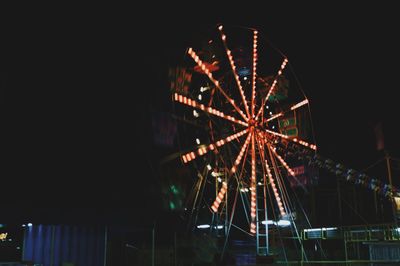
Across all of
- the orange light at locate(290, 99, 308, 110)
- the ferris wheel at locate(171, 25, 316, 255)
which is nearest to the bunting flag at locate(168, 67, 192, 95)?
the ferris wheel at locate(171, 25, 316, 255)

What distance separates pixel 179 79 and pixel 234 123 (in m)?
3.28

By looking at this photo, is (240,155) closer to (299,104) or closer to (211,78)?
(211,78)

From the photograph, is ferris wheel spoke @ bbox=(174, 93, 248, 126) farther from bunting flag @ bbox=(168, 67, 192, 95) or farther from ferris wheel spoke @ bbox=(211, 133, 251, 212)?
ferris wheel spoke @ bbox=(211, 133, 251, 212)

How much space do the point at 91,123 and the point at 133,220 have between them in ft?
24.4

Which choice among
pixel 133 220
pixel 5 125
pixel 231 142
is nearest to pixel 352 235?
pixel 231 142

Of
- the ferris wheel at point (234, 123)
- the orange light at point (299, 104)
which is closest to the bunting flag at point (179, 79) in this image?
the ferris wheel at point (234, 123)

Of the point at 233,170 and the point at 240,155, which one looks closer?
the point at 233,170

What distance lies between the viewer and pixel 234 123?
1841 cm

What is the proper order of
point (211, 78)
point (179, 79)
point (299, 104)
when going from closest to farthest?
point (179, 79) → point (211, 78) → point (299, 104)

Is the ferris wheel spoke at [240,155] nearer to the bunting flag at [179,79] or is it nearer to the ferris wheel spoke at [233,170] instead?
the ferris wheel spoke at [233,170]

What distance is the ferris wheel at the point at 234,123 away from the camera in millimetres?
16750

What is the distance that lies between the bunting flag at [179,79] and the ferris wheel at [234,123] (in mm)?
37

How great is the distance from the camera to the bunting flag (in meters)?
16.3

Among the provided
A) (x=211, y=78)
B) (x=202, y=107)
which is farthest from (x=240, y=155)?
(x=211, y=78)
